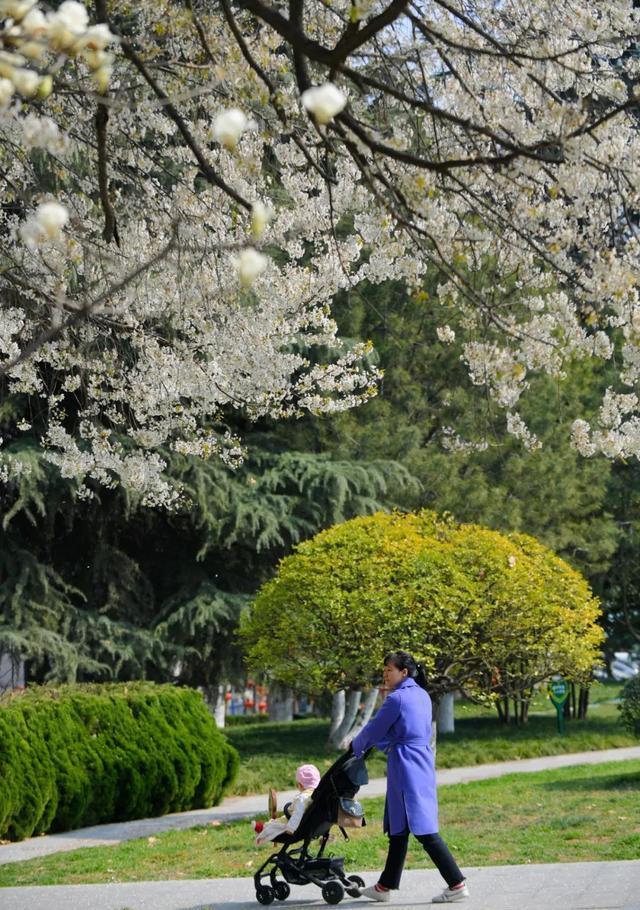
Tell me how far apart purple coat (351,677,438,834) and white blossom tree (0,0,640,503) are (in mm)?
1921

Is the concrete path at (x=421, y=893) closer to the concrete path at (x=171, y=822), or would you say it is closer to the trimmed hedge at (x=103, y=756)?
the concrete path at (x=171, y=822)

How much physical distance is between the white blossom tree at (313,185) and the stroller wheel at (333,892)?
2.99 metres

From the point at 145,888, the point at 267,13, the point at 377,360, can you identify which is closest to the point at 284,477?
the point at 377,360

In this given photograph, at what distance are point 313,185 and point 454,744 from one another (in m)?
12.5

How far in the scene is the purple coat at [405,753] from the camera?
7.45 meters

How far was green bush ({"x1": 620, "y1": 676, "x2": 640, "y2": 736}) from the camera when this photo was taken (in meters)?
14.6

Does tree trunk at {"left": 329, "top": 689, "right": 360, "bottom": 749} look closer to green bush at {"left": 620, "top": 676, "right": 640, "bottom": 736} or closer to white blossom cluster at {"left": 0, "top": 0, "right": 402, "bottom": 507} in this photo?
green bush at {"left": 620, "top": 676, "right": 640, "bottom": 736}

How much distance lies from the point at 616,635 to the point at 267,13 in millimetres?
24672

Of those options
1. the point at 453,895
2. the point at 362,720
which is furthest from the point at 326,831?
the point at 362,720

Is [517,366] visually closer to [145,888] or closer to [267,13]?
[267,13]

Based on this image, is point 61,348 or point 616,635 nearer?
point 61,348

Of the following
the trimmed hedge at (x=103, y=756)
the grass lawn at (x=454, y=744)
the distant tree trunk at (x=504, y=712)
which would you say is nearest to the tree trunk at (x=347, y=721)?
the grass lawn at (x=454, y=744)

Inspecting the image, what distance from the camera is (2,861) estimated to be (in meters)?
10.3

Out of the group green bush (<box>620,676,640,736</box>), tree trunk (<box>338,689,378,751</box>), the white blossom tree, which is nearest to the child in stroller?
the white blossom tree
